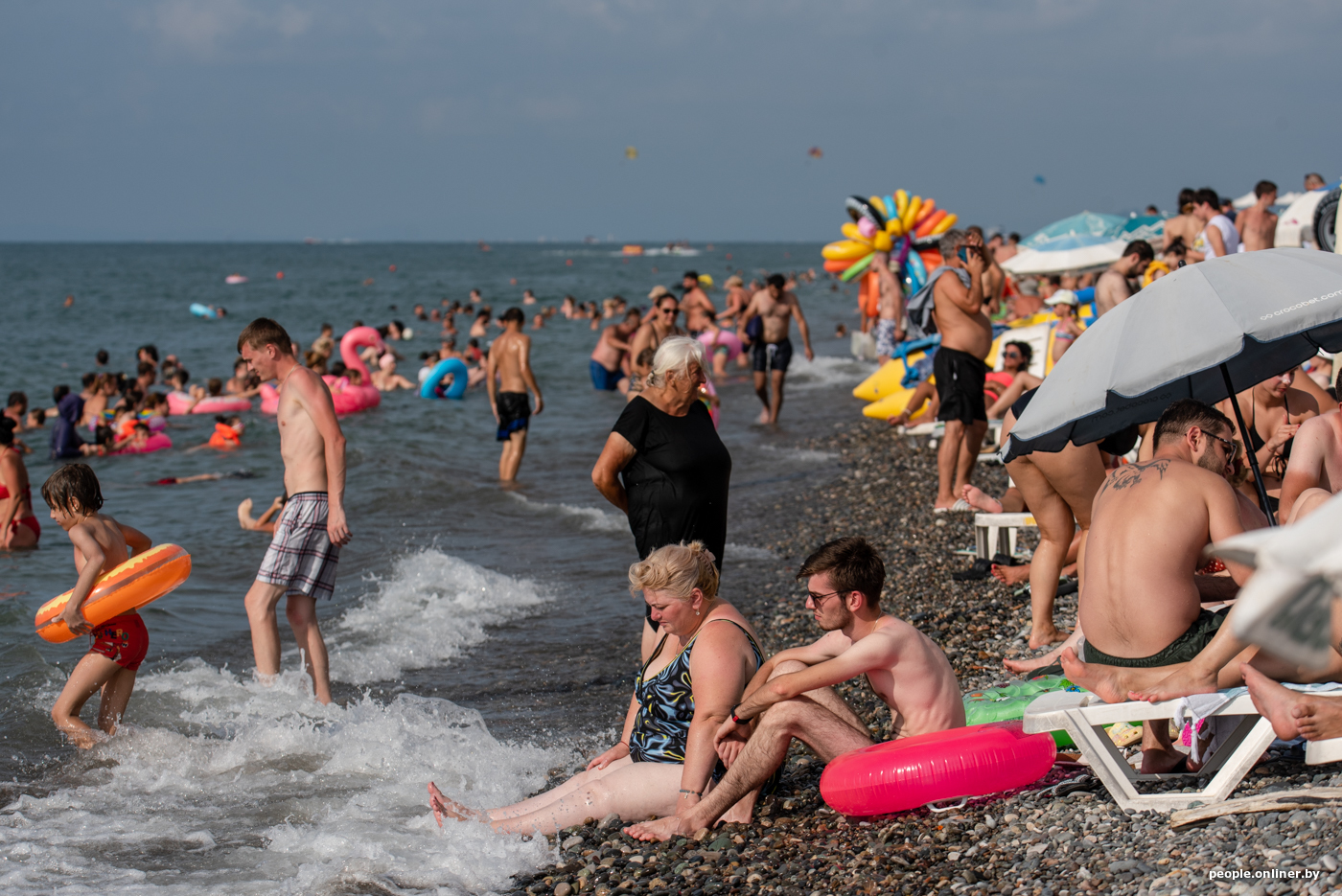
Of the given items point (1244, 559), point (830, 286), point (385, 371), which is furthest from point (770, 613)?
point (830, 286)


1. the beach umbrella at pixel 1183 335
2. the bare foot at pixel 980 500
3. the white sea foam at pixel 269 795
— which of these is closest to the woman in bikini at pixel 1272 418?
the beach umbrella at pixel 1183 335

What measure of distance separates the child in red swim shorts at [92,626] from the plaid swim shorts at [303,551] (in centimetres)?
60

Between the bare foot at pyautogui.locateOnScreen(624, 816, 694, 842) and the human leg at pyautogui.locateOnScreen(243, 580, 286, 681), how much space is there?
2.18 meters

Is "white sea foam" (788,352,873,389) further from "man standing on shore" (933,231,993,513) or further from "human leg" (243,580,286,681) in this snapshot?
"human leg" (243,580,286,681)

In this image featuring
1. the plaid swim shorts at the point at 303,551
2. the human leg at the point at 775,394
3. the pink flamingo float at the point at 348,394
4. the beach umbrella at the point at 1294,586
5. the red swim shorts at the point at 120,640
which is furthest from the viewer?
the pink flamingo float at the point at 348,394

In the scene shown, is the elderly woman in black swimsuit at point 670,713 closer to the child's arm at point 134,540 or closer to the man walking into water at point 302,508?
the man walking into water at point 302,508

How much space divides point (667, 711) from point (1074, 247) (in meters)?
15.2

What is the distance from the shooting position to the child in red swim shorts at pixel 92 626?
4.57 metres

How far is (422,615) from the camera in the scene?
6.89 metres

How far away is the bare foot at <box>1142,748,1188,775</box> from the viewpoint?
130 inches

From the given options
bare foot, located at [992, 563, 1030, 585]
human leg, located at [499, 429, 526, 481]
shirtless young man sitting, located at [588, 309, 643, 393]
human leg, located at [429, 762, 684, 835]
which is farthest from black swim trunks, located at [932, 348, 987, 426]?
shirtless young man sitting, located at [588, 309, 643, 393]

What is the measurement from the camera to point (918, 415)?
11.6 meters

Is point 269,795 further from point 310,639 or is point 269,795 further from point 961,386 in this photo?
point 961,386

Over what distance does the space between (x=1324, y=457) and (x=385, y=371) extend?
58.2ft
